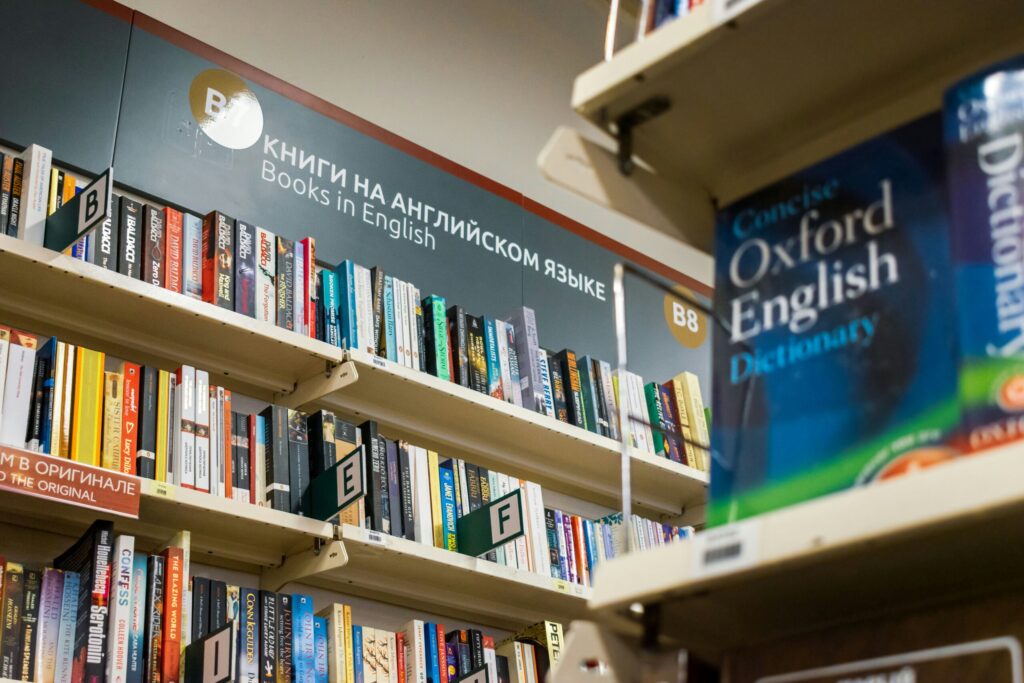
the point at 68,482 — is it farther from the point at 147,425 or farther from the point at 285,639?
the point at 285,639

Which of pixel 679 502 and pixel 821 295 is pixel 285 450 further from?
pixel 821 295

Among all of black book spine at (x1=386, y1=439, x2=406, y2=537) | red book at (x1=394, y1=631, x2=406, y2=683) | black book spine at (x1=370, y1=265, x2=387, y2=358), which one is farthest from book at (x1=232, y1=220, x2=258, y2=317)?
red book at (x1=394, y1=631, x2=406, y2=683)

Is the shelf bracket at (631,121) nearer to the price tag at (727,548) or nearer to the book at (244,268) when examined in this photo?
the price tag at (727,548)

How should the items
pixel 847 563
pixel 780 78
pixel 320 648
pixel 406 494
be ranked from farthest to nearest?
pixel 406 494 → pixel 320 648 → pixel 780 78 → pixel 847 563

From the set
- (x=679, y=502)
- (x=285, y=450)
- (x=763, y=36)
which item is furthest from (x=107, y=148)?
(x=763, y=36)

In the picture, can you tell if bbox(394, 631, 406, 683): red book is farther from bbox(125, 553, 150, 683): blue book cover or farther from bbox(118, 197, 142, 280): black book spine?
bbox(118, 197, 142, 280): black book spine

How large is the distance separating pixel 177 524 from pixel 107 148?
94cm

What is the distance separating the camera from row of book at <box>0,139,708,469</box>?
256cm

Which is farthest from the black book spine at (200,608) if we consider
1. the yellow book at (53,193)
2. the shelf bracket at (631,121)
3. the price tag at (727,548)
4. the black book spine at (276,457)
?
the price tag at (727,548)

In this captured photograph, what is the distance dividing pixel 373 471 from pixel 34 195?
0.95 metres

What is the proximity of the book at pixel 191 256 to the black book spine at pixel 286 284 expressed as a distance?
20 centimetres

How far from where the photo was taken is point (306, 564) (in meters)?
2.69

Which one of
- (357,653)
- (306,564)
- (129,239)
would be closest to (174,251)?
(129,239)

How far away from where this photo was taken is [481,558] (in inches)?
114
